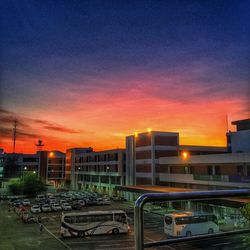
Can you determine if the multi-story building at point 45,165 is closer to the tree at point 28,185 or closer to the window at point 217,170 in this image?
the tree at point 28,185

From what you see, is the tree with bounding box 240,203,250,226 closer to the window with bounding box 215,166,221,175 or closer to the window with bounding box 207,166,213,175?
the window with bounding box 215,166,221,175

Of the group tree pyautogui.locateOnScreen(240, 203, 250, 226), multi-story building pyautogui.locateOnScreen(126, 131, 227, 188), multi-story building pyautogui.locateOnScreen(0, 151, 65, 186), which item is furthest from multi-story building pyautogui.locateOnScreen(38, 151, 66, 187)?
tree pyautogui.locateOnScreen(240, 203, 250, 226)

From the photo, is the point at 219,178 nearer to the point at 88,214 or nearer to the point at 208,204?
the point at 88,214

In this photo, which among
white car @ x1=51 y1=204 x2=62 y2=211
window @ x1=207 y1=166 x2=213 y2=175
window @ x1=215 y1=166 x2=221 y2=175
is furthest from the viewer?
white car @ x1=51 y1=204 x2=62 y2=211

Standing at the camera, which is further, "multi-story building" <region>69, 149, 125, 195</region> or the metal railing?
"multi-story building" <region>69, 149, 125, 195</region>

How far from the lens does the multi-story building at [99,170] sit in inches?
1040

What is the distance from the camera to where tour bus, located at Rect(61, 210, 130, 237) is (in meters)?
11.4

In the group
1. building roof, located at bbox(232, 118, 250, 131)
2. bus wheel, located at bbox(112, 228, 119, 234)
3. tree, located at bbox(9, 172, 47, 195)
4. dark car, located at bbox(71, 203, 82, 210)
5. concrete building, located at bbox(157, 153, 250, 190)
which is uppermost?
building roof, located at bbox(232, 118, 250, 131)

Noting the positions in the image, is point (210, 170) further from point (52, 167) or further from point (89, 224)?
point (52, 167)

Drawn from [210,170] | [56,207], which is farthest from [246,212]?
[56,207]

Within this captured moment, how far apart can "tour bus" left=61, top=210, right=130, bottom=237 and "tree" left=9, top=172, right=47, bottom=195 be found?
595 inches

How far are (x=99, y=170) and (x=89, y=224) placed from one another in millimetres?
18365

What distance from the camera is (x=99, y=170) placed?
30031mm

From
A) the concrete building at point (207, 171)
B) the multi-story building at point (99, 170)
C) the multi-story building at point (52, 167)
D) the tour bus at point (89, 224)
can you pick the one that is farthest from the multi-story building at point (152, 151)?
the multi-story building at point (52, 167)
